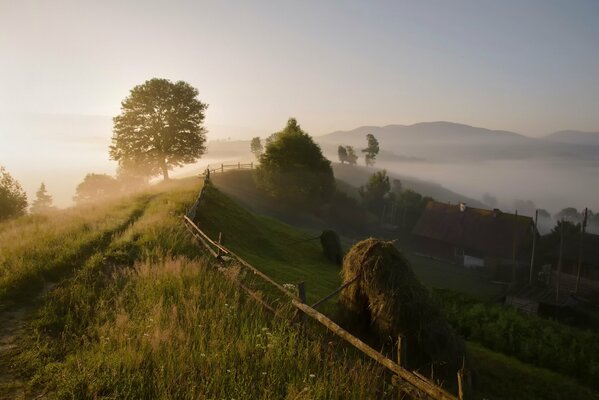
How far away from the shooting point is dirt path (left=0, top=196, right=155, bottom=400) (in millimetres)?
5371

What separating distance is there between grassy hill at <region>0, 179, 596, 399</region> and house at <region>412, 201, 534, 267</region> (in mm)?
45610

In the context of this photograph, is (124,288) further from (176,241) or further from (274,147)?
(274,147)

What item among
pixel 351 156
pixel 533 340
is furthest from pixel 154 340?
pixel 351 156

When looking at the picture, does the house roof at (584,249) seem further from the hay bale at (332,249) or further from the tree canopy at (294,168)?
the hay bale at (332,249)

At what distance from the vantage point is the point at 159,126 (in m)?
46.7

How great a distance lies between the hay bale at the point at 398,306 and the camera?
1038cm

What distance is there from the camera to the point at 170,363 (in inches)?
211

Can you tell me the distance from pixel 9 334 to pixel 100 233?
28.0ft

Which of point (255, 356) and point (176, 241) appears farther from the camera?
point (176, 241)

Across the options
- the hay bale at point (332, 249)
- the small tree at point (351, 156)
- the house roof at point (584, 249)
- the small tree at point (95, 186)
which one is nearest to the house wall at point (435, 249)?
the house roof at point (584, 249)

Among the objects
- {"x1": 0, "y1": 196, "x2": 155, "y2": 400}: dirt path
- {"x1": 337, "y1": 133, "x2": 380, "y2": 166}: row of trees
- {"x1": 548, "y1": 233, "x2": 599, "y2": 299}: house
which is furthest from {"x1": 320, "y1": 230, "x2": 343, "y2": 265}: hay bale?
{"x1": 337, "y1": 133, "x2": 380, "y2": 166}: row of trees

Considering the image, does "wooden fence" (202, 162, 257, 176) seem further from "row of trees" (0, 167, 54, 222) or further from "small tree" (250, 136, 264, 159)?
"small tree" (250, 136, 264, 159)

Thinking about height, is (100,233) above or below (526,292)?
above

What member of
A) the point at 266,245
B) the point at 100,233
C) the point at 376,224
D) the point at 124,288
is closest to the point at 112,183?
the point at 376,224
